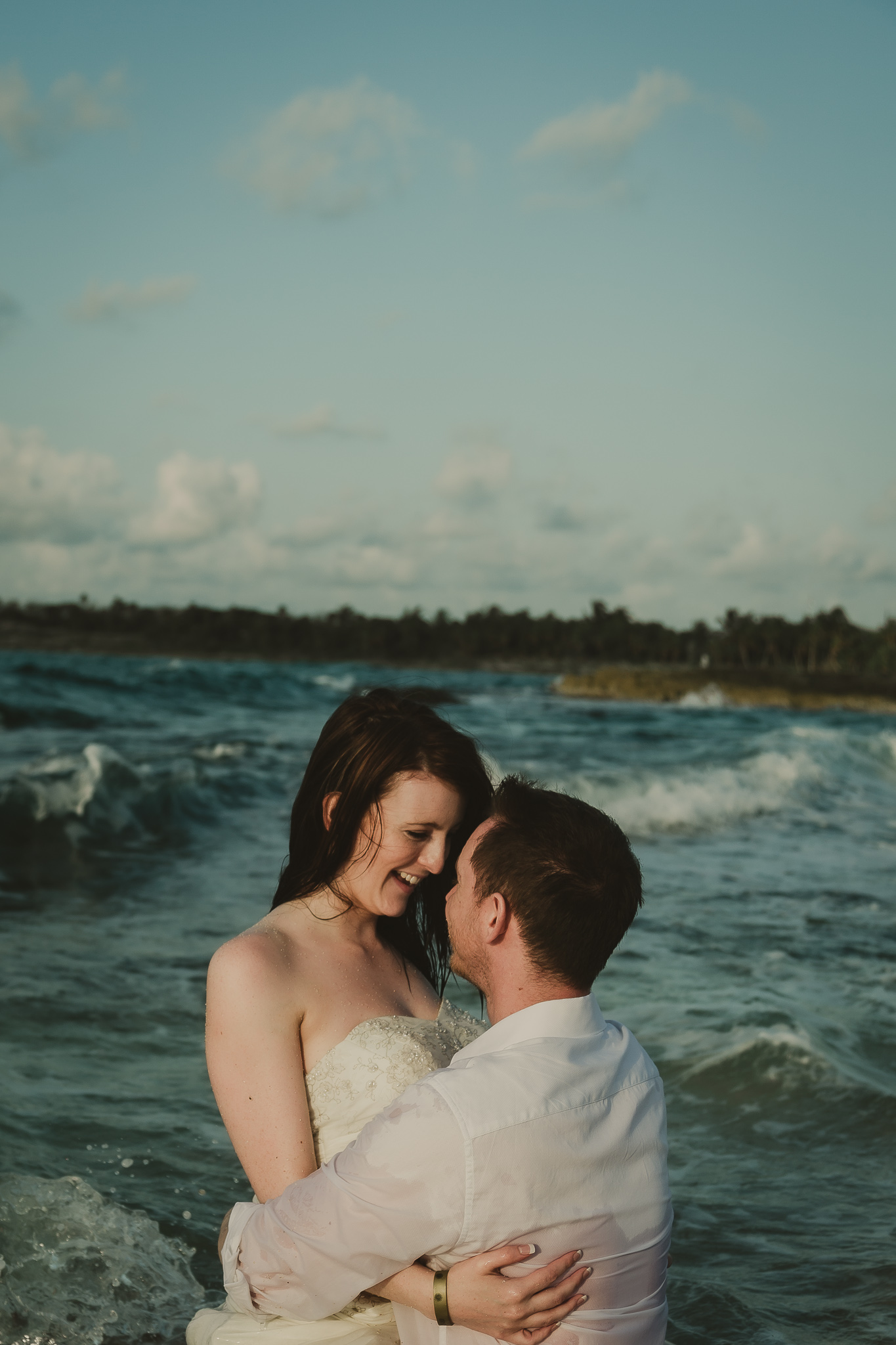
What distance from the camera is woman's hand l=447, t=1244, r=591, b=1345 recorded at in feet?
7.01

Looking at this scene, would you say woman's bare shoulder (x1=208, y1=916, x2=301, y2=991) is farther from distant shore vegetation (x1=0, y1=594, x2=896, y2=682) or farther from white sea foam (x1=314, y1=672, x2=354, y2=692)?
distant shore vegetation (x1=0, y1=594, x2=896, y2=682)

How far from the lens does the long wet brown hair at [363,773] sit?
3.20 metres

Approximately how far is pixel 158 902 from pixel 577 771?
41.9 feet

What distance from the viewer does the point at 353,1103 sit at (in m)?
2.83

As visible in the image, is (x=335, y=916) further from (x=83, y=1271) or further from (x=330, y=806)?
(x=83, y=1271)

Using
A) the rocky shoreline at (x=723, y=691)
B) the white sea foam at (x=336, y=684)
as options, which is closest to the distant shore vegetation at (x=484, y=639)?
the rocky shoreline at (x=723, y=691)

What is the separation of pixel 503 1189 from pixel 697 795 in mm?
17118

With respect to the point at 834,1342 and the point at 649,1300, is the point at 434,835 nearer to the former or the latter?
the point at 649,1300

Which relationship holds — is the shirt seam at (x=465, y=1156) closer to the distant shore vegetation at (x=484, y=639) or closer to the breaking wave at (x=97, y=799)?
the breaking wave at (x=97, y=799)

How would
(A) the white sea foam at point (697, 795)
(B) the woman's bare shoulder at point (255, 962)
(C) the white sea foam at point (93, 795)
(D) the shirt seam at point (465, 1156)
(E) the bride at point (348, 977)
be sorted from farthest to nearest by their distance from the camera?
(A) the white sea foam at point (697, 795)
(C) the white sea foam at point (93, 795)
(B) the woman's bare shoulder at point (255, 962)
(E) the bride at point (348, 977)
(D) the shirt seam at point (465, 1156)

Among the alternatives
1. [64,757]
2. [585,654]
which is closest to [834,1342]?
[64,757]

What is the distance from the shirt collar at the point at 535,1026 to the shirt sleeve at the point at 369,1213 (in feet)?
0.62

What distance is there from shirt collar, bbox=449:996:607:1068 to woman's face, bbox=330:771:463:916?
0.96 metres

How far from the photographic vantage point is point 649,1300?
236 cm
